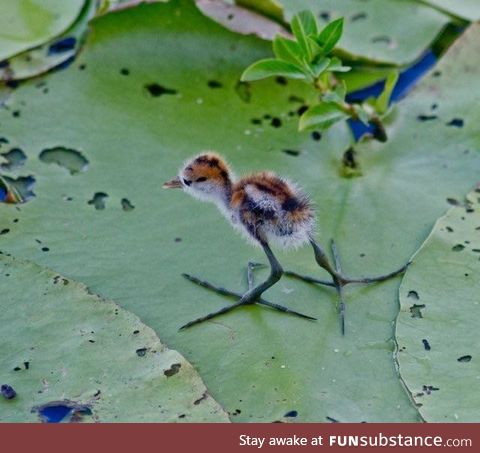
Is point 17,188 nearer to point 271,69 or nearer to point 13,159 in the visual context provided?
point 13,159

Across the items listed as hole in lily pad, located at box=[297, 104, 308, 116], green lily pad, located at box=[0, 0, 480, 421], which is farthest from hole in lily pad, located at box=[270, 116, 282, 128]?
hole in lily pad, located at box=[297, 104, 308, 116]

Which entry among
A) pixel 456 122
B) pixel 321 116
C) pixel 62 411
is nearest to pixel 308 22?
pixel 321 116

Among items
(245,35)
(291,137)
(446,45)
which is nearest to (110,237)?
(291,137)

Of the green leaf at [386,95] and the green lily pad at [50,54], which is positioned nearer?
the green leaf at [386,95]

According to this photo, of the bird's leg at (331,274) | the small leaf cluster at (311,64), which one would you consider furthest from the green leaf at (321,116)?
the bird's leg at (331,274)

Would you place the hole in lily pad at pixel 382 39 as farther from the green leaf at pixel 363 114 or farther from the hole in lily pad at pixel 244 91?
the hole in lily pad at pixel 244 91

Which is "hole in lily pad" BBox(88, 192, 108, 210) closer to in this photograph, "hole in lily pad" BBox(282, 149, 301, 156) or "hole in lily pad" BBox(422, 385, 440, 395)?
"hole in lily pad" BBox(282, 149, 301, 156)
